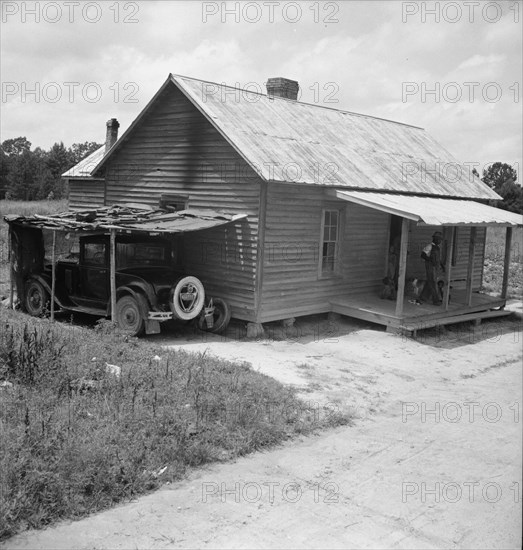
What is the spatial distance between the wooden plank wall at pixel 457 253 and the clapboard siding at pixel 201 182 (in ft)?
20.0

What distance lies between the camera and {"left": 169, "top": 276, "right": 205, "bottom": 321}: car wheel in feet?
40.0

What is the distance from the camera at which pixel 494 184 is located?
89.7 m

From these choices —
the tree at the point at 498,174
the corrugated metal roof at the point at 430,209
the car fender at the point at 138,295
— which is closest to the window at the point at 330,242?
the corrugated metal roof at the point at 430,209

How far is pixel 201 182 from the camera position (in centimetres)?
1471

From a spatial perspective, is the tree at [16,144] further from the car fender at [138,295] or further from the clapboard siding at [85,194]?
the car fender at [138,295]

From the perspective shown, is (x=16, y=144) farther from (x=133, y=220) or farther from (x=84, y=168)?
(x=133, y=220)

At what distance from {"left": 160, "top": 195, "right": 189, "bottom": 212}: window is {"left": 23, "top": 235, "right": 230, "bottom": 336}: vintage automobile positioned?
159 cm

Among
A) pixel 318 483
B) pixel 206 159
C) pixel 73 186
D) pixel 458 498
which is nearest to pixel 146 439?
pixel 318 483

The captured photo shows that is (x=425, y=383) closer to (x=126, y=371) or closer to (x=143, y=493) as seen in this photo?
(x=126, y=371)

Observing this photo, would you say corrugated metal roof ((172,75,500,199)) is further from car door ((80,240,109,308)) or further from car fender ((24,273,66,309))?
car fender ((24,273,66,309))

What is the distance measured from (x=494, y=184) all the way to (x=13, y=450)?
91.2 m

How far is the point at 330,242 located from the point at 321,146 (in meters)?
2.41

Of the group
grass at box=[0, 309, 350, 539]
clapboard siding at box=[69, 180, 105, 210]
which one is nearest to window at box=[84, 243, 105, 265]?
grass at box=[0, 309, 350, 539]

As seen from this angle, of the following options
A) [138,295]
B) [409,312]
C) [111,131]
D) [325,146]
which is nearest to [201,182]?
[325,146]
